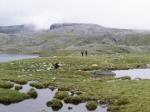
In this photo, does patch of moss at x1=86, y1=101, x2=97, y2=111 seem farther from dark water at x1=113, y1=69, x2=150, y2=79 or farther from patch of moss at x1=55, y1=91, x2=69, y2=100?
dark water at x1=113, y1=69, x2=150, y2=79

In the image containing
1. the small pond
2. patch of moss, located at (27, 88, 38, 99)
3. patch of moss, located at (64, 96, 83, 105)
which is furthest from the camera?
the small pond

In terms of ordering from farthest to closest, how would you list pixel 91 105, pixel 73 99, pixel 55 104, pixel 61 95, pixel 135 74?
pixel 135 74, pixel 61 95, pixel 73 99, pixel 55 104, pixel 91 105

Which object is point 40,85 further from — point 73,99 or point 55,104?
point 55,104

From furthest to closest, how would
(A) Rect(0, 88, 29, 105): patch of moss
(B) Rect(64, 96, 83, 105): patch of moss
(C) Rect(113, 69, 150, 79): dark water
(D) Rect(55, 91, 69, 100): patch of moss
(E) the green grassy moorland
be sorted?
(C) Rect(113, 69, 150, 79): dark water
(D) Rect(55, 91, 69, 100): patch of moss
(A) Rect(0, 88, 29, 105): patch of moss
(B) Rect(64, 96, 83, 105): patch of moss
(E) the green grassy moorland

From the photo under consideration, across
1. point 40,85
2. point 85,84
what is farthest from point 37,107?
point 85,84

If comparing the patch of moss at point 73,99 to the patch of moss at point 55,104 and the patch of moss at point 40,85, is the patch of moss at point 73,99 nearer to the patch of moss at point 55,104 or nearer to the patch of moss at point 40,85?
the patch of moss at point 55,104

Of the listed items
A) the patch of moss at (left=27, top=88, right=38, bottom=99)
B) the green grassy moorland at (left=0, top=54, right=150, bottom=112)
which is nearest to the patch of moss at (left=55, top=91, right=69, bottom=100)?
the green grassy moorland at (left=0, top=54, right=150, bottom=112)

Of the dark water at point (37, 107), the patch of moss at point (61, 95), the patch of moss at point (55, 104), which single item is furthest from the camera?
the patch of moss at point (61, 95)

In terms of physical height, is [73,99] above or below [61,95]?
below

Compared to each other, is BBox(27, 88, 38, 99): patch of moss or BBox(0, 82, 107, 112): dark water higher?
BBox(27, 88, 38, 99): patch of moss

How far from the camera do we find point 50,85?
6400 centimetres

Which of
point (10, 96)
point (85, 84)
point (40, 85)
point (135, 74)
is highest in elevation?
point (10, 96)

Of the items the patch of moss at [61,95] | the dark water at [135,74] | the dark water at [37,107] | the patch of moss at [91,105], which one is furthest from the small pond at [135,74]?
the patch of moss at [91,105]

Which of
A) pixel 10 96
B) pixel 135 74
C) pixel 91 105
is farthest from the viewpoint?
pixel 135 74
